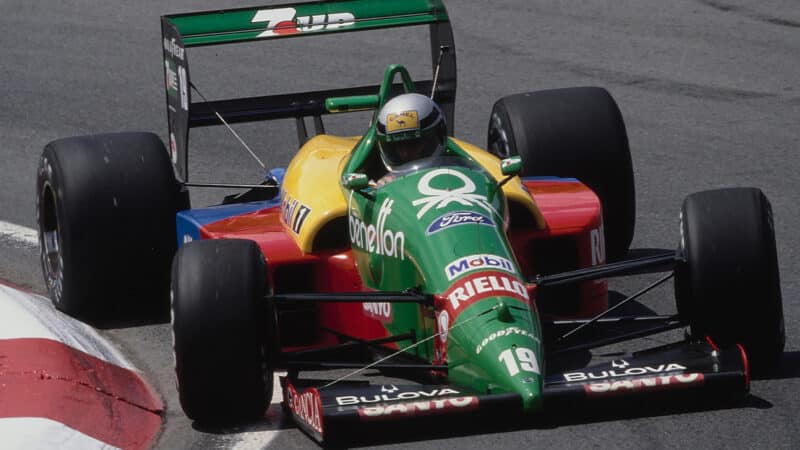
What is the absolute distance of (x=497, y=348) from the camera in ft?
22.4

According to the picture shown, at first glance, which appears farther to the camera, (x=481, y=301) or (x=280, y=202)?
(x=280, y=202)

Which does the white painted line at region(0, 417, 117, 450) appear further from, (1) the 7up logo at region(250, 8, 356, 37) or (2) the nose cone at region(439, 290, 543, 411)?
(1) the 7up logo at region(250, 8, 356, 37)

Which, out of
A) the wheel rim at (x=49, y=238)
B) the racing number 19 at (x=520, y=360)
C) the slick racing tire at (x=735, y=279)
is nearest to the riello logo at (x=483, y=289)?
the racing number 19 at (x=520, y=360)

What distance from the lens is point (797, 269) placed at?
930 centimetres

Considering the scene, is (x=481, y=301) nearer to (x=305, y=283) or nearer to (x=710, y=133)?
(x=305, y=283)

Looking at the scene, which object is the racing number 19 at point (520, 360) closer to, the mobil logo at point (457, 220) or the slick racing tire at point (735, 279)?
the mobil logo at point (457, 220)

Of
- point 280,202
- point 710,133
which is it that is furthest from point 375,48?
point 280,202

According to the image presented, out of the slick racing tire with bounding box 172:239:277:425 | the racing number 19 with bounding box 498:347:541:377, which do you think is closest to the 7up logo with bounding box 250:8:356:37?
the slick racing tire with bounding box 172:239:277:425

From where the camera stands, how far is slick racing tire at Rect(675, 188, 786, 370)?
287 inches

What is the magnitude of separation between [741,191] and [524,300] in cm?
114

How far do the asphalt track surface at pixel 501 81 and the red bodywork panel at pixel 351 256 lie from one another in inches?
21.8

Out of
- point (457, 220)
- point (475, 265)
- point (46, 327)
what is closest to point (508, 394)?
point (475, 265)

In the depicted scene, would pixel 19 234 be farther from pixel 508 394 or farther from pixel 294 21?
pixel 508 394

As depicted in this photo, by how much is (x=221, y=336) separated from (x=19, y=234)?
4.00 meters
